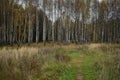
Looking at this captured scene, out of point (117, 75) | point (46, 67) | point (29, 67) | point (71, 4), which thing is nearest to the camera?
point (117, 75)

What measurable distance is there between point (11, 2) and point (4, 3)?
158 cm

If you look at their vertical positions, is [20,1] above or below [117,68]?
above

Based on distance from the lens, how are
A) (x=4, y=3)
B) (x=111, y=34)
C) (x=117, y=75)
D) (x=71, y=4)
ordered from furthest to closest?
1. (x=111, y=34)
2. (x=71, y=4)
3. (x=4, y=3)
4. (x=117, y=75)

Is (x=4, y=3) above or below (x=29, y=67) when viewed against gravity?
above

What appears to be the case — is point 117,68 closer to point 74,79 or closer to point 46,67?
point 74,79

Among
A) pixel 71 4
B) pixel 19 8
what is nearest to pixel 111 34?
pixel 71 4

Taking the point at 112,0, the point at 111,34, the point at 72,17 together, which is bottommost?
the point at 111,34

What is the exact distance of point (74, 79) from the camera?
10.7 metres

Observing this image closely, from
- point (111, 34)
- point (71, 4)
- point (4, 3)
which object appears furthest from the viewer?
point (111, 34)

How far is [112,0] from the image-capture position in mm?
55062

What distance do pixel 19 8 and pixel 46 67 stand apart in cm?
3528

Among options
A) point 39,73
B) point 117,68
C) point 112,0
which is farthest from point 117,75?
point 112,0

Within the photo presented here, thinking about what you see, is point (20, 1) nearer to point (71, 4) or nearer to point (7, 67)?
point (71, 4)

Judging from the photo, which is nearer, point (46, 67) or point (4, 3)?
point (46, 67)
